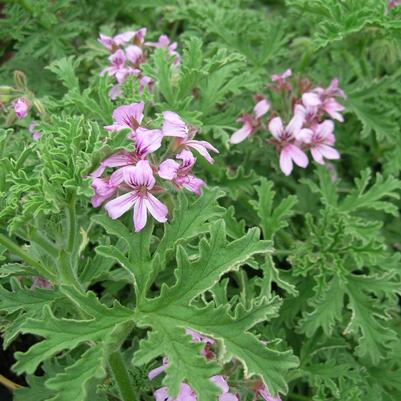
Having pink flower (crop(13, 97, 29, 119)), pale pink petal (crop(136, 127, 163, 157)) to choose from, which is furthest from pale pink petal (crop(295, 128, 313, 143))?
pink flower (crop(13, 97, 29, 119))

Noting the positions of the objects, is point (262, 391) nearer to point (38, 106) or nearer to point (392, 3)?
point (38, 106)

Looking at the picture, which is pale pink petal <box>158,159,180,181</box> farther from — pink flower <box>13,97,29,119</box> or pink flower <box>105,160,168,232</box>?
pink flower <box>13,97,29,119</box>

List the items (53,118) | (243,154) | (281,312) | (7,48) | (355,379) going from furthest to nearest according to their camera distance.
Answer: (7,48)
(243,154)
(281,312)
(355,379)
(53,118)

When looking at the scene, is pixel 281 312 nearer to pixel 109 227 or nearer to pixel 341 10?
pixel 109 227

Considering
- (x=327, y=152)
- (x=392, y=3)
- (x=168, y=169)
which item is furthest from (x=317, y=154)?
(x=168, y=169)

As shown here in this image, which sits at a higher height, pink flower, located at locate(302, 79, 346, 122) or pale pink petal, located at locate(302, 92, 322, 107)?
pale pink petal, located at locate(302, 92, 322, 107)

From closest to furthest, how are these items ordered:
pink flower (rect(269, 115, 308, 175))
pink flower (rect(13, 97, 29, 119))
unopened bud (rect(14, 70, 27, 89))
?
pink flower (rect(13, 97, 29, 119)), unopened bud (rect(14, 70, 27, 89)), pink flower (rect(269, 115, 308, 175))

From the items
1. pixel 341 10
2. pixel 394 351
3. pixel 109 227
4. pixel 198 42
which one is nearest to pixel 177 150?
pixel 109 227
